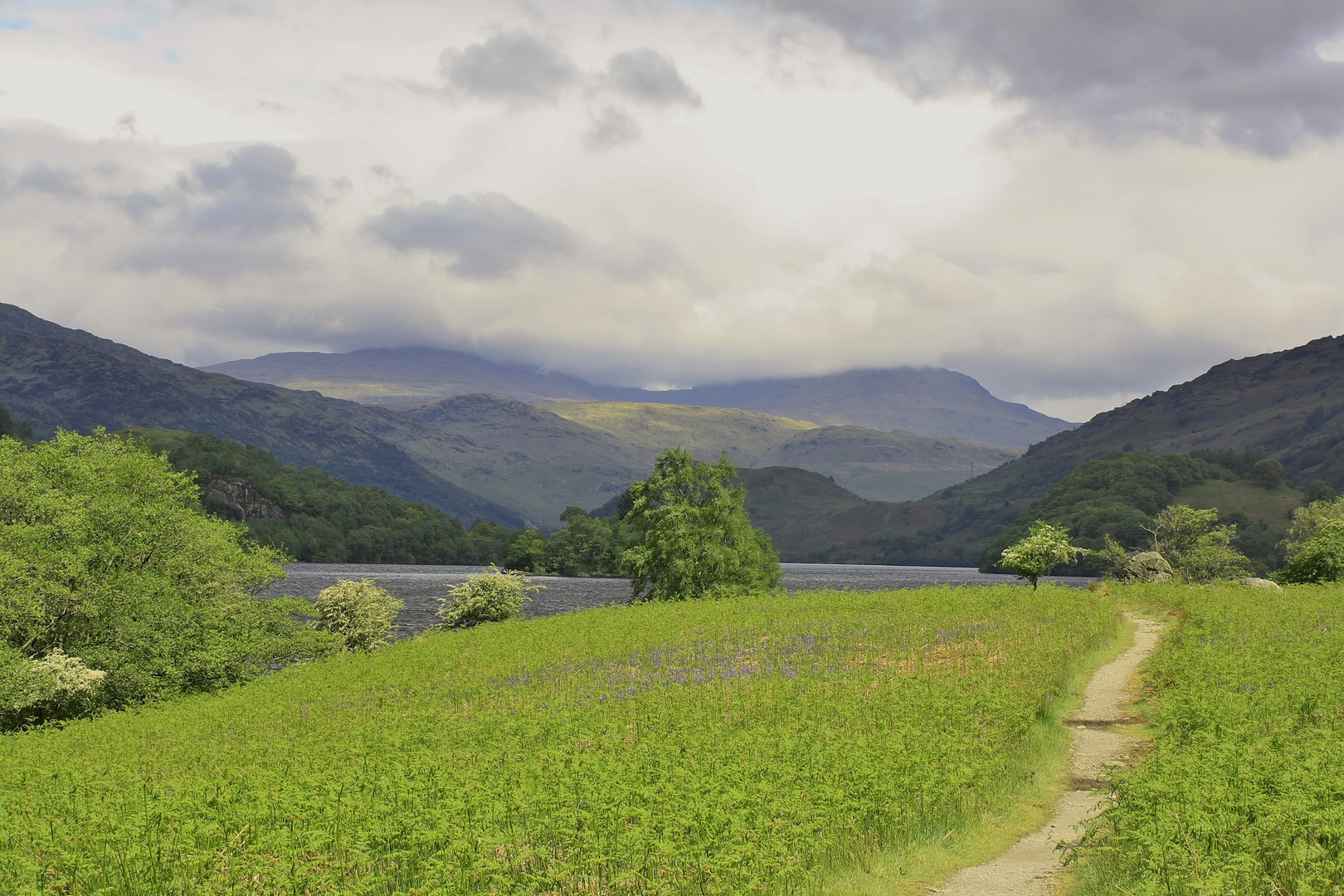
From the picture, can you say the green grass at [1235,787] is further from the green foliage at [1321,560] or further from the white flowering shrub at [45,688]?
the white flowering shrub at [45,688]

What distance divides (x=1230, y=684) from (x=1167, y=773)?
8033 millimetres

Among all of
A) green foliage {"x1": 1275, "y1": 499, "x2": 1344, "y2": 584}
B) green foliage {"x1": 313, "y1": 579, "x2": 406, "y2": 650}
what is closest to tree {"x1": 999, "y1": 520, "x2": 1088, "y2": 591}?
green foliage {"x1": 1275, "y1": 499, "x2": 1344, "y2": 584}

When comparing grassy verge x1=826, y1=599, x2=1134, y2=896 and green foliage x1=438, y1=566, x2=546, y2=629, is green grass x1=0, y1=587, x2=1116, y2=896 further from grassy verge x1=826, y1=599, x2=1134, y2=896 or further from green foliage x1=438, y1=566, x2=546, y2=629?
green foliage x1=438, y1=566, x2=546, y2=629

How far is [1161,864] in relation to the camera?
10.2m

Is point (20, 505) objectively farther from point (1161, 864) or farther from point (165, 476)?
point (1161, 864)

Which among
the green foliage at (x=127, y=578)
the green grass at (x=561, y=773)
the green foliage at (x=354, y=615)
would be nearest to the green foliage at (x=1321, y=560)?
the green grass at (x=561, y=773)

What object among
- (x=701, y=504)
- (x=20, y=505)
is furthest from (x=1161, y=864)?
(x=701, y=504)

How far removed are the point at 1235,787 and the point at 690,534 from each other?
5318cm

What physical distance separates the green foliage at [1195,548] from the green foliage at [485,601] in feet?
158

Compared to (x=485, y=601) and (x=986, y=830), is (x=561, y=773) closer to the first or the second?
(x=986, y=830)

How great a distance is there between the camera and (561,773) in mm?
14836

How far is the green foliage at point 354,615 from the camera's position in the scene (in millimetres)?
52125

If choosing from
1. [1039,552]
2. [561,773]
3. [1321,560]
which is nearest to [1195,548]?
[1321,560]

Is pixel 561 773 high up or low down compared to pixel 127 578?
up
